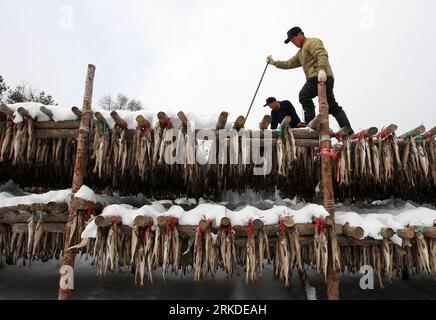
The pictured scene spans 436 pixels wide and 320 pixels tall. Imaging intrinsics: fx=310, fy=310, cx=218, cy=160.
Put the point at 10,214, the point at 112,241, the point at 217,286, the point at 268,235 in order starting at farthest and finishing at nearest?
the point at 217,286 → the point at 10,214 → the point at 268,235 → the point at 112,241

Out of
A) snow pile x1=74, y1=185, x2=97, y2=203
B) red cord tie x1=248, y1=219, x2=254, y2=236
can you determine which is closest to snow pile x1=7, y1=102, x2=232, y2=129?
snow pile x1=74, y1=185, x2=97, y2=203

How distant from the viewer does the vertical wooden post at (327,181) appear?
389cm

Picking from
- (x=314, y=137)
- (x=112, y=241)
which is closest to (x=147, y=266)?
(x=112, y=241)

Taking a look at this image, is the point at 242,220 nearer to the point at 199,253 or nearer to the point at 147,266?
→ the point at 199,253

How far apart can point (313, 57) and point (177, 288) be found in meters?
4.97

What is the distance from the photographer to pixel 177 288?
6.16m

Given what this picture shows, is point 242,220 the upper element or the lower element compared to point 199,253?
upper

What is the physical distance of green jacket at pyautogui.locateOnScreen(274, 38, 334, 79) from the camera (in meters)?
4.82

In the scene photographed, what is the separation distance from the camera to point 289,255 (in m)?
3.84

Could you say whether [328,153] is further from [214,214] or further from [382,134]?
[214,214]

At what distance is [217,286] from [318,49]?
15.9 feet

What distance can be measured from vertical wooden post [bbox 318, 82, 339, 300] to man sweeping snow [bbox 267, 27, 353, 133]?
58 cm

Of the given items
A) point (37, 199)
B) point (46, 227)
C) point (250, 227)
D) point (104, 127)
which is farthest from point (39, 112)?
point (250, 227)
